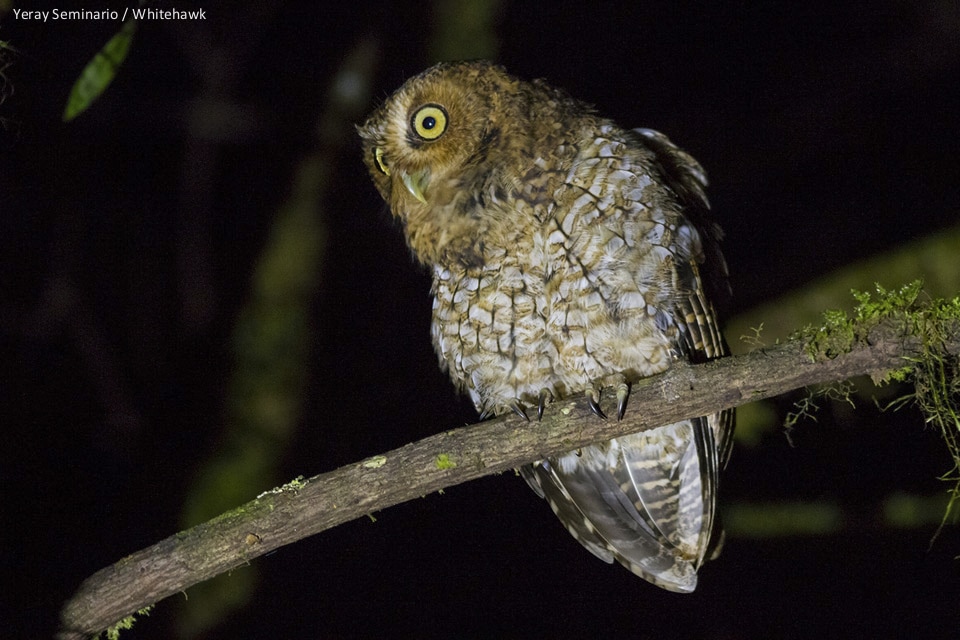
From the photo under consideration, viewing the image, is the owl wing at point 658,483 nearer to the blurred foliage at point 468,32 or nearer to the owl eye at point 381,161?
the owl eye at point 381,161

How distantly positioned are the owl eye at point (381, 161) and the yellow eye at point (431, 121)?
192 millimetres

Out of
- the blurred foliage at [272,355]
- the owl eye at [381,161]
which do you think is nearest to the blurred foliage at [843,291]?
the owl eye at [381,161]

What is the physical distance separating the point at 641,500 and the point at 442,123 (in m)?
1.28

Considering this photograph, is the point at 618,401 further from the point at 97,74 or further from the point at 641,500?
the point at 97,74

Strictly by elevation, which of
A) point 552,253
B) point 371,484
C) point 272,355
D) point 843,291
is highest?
point 272,355

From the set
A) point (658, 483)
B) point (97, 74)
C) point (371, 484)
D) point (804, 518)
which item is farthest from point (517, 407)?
point (804, 518)

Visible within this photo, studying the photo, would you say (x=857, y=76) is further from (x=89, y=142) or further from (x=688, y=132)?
(x=89, y=142)

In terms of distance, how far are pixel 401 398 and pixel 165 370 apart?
3.64 feet

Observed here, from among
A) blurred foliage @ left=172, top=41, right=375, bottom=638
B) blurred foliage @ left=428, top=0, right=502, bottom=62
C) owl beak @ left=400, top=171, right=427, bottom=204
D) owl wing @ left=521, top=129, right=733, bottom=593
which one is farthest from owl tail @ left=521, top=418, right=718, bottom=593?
blurred foliage @ left=428, top=0, right=502, bottom=62

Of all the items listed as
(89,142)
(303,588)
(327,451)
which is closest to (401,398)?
(327,451)

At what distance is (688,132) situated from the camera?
3.90 metres

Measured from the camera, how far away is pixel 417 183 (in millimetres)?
2107

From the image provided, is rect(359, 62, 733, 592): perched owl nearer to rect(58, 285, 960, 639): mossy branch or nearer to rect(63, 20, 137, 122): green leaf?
rect(58, 285, 960, 639): mossy branch

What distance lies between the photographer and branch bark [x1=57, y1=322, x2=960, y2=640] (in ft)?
4.86
